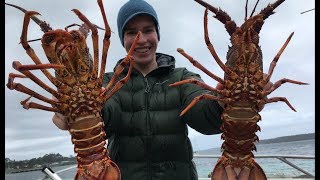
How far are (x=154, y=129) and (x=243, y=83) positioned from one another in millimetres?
956

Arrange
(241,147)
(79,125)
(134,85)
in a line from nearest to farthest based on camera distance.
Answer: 1. (79,125)
2. (241,147)
3. (134,85)

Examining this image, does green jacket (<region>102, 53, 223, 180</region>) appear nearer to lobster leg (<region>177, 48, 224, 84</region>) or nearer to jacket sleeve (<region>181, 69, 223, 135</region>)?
jacket sleeve (<region>181, 69, 223, 135</region>)

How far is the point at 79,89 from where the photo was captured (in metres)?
3.05

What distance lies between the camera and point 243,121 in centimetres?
300

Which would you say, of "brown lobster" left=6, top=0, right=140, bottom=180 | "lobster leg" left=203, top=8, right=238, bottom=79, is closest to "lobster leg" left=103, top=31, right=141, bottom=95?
"brown lobster" left=6, top=0, right=140, bottom=180

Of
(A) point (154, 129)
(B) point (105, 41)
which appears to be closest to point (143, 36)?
(B) point (105, 41)

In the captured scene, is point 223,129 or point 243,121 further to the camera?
point 223,129

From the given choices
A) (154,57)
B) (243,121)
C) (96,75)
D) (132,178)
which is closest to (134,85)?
(154,57)

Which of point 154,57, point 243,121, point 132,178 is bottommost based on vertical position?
point 132,178

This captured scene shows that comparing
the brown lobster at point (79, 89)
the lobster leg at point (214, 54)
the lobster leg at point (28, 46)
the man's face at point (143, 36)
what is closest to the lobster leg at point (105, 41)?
the brown lobster at point (79, 89)

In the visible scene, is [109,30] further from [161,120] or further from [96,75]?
[161,120]

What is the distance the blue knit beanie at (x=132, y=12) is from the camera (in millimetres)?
3674

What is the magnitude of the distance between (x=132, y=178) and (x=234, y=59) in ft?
4.61

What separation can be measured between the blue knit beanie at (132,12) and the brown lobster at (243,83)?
79 centimetres
